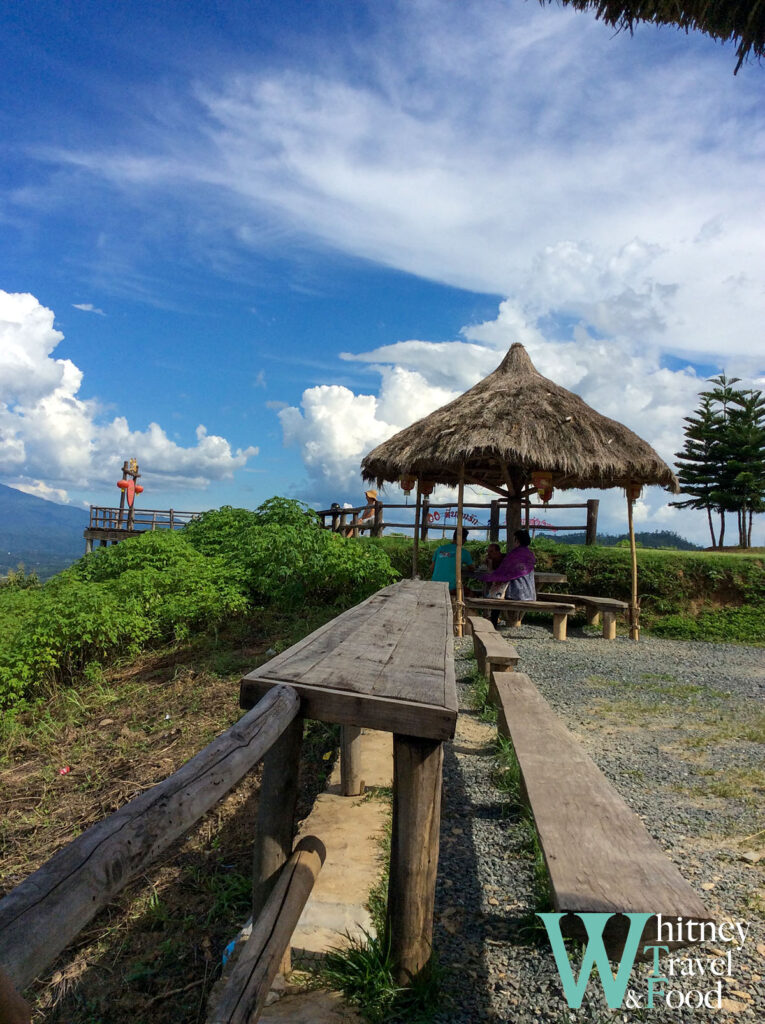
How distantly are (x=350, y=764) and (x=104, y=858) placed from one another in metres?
2.68

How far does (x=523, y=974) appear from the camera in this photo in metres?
2.18

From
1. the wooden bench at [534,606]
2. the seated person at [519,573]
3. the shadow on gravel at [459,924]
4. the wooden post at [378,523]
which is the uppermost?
the wooden post at [378,523]

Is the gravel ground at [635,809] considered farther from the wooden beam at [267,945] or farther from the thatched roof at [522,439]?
the thatched roof at [522,439]

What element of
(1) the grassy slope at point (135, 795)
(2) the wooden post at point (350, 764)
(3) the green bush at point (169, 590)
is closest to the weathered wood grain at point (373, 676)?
(2) the wooden post at point (350, 764)

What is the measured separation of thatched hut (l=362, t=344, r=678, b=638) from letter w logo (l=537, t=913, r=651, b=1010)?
22.5 ft

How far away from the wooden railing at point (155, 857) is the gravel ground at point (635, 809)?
0.64m

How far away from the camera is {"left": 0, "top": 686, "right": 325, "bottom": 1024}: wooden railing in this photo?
87 cm

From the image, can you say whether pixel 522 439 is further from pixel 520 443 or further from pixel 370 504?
pixel 370 504

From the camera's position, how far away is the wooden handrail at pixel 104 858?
85 cm

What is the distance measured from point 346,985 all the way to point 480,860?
102cm

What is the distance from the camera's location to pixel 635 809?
344cm

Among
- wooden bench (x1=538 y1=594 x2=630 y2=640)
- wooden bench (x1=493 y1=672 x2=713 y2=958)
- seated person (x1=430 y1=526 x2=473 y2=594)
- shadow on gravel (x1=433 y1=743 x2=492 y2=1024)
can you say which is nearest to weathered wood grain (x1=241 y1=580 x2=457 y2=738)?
wooden bench (x1=493 y1=672 x2=713 y2=958)

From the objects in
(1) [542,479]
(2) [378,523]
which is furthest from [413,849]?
(2) [378,523]

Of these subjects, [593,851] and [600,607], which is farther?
[600,607]
